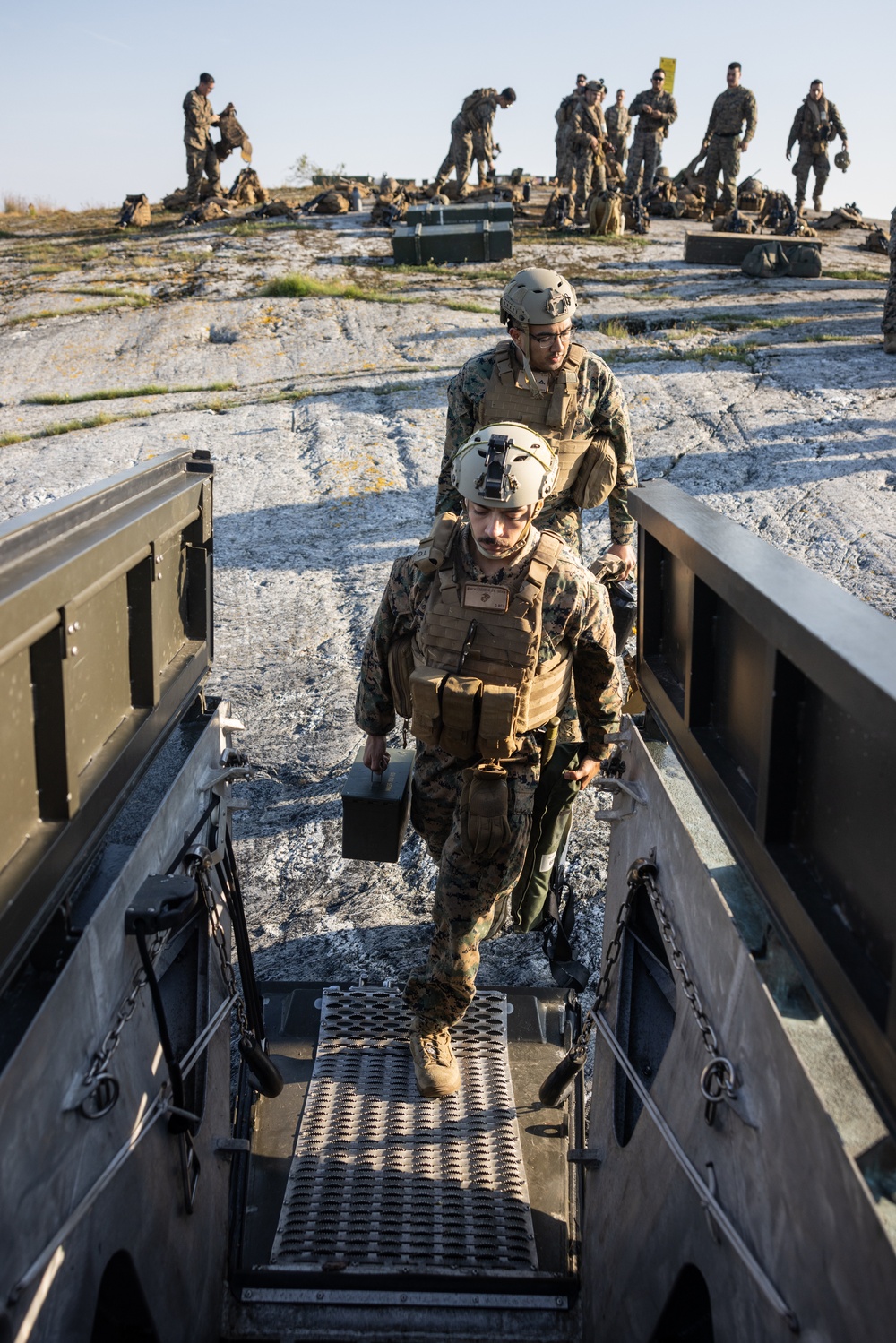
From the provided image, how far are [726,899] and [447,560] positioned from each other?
4.34ft

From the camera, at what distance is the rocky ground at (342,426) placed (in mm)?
4512

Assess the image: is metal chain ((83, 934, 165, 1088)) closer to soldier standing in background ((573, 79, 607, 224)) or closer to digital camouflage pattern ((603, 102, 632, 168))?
soldier standing in background ((573, 79, 607, 224))

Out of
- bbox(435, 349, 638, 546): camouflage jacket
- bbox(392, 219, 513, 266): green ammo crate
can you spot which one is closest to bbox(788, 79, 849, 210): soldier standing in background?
bbox(392, 219, 513, 266): green ammo crate

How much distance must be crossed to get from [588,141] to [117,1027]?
1860 centimetres

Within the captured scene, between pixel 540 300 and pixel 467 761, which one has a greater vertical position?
pixel 540 300

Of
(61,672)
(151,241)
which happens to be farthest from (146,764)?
(151,241)

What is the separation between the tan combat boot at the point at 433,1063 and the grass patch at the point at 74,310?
36.1 feet

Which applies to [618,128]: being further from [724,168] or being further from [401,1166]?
[401,1166]

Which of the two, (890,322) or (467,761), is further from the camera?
(890,322)

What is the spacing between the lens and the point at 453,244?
1414 cm

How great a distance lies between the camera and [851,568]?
6402 millimetres

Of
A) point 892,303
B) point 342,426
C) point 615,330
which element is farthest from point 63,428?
point 892,303

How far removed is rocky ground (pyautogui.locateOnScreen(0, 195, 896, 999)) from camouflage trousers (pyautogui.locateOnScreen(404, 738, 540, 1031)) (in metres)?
0.68

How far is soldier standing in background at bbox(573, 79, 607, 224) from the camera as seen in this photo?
57.5 feet
